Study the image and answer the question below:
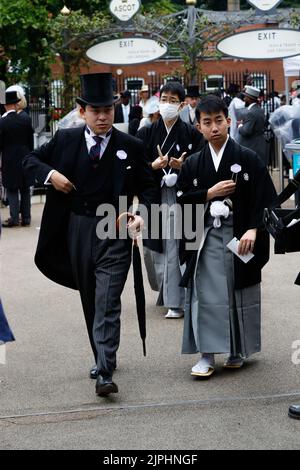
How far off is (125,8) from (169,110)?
8414mm

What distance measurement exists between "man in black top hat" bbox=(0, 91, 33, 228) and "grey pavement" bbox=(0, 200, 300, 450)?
5.55 meters

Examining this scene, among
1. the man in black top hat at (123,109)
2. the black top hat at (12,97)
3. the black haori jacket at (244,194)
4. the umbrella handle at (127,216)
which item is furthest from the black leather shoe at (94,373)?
the man in black top hat at (123,109)

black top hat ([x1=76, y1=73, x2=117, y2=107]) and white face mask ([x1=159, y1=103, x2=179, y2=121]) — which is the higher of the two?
black top hat ([x1=76, y1=73, x2=117, y2=107])

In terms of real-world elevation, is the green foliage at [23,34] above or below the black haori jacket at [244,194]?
below

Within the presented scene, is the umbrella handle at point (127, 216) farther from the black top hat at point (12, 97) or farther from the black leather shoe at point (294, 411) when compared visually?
the black top hat at point (12, 97)

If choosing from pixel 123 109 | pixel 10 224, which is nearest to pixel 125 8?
pixel 10 224

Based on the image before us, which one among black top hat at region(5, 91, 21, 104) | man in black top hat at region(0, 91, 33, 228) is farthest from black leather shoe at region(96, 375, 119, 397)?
black top hat at region(5, 91, 21, 104)

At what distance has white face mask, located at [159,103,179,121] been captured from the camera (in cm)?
873

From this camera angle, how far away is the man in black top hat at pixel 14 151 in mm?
14883

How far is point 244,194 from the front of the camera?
22.7 feet

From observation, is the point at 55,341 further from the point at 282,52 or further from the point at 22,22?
the point at 22,22

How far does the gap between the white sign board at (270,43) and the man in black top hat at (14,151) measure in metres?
3.57

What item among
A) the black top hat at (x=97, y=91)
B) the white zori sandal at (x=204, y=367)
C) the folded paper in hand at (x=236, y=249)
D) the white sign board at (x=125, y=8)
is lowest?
the white zori sandal at (x=204, y=367)

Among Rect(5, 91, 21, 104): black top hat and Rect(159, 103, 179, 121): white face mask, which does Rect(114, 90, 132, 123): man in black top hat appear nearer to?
Rect(5, 91, 21, 104): black top hat
